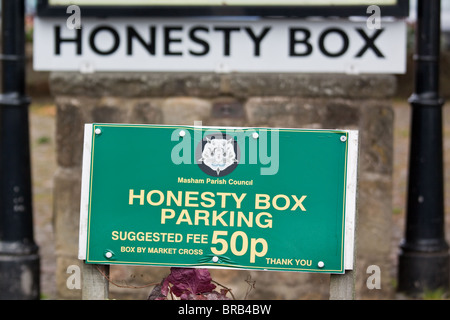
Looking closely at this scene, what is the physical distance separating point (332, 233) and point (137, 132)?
75 centimetres

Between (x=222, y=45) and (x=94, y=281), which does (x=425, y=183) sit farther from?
(x=94, y=281)

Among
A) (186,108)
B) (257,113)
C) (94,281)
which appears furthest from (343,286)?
(186,108)

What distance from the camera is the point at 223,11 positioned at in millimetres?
4266

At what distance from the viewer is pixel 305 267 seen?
2725 mm

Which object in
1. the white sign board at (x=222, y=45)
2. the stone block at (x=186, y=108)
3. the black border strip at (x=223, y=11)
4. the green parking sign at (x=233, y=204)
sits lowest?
the green parking sign at (x=233, y=204)

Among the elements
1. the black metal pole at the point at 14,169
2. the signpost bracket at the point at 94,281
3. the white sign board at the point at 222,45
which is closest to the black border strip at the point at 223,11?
the white sign board at the point at 222,45

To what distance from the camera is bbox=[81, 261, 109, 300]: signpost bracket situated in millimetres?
2822

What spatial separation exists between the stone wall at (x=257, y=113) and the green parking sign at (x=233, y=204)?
165 cm

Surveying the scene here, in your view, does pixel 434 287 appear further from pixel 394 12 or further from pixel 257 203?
pixel 257 203

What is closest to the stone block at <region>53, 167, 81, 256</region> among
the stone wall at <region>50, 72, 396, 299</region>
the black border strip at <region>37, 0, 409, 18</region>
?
the stone wall at <region>50, 72, 396, 299</region>

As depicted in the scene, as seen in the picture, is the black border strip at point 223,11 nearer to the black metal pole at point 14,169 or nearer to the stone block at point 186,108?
the black metal pole at point 14,169

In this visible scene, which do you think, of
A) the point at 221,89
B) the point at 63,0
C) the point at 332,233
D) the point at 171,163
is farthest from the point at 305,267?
the point at 63,0

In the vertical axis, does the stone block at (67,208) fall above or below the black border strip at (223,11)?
below

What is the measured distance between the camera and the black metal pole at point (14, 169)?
4219 mm
